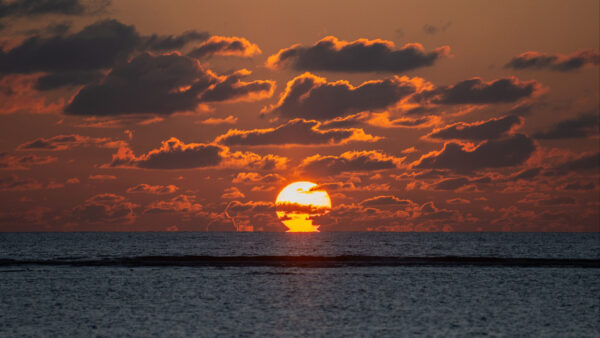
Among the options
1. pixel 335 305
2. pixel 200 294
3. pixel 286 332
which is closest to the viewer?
pixel 286 332

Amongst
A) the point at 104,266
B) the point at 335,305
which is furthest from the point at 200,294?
the point at 104,266

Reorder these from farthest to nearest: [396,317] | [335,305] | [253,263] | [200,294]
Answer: [253,263] → [200,294] → [335,305] → [396,317]

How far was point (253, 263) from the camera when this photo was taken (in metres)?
119

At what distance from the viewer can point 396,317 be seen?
55.4m

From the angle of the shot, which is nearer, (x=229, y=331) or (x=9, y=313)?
(x=229, y=331)

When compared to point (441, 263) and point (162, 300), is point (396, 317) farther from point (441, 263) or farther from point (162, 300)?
point (441, 263)

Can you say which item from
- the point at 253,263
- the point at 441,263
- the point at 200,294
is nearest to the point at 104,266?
the point at 253,263

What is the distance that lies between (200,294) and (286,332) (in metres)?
25.3

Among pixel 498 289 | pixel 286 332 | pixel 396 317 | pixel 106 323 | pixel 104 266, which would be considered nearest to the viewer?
pixel 286 332

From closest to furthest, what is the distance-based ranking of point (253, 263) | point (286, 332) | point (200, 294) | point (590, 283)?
Result: point (286, 332)
point (200, 294)
point (590, 283)
point (253, 263)

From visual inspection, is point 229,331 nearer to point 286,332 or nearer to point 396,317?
point 286,332

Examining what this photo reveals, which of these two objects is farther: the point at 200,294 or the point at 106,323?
the point at 200,294

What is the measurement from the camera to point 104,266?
361 ft

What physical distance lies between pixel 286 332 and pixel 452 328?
37.5 ft
